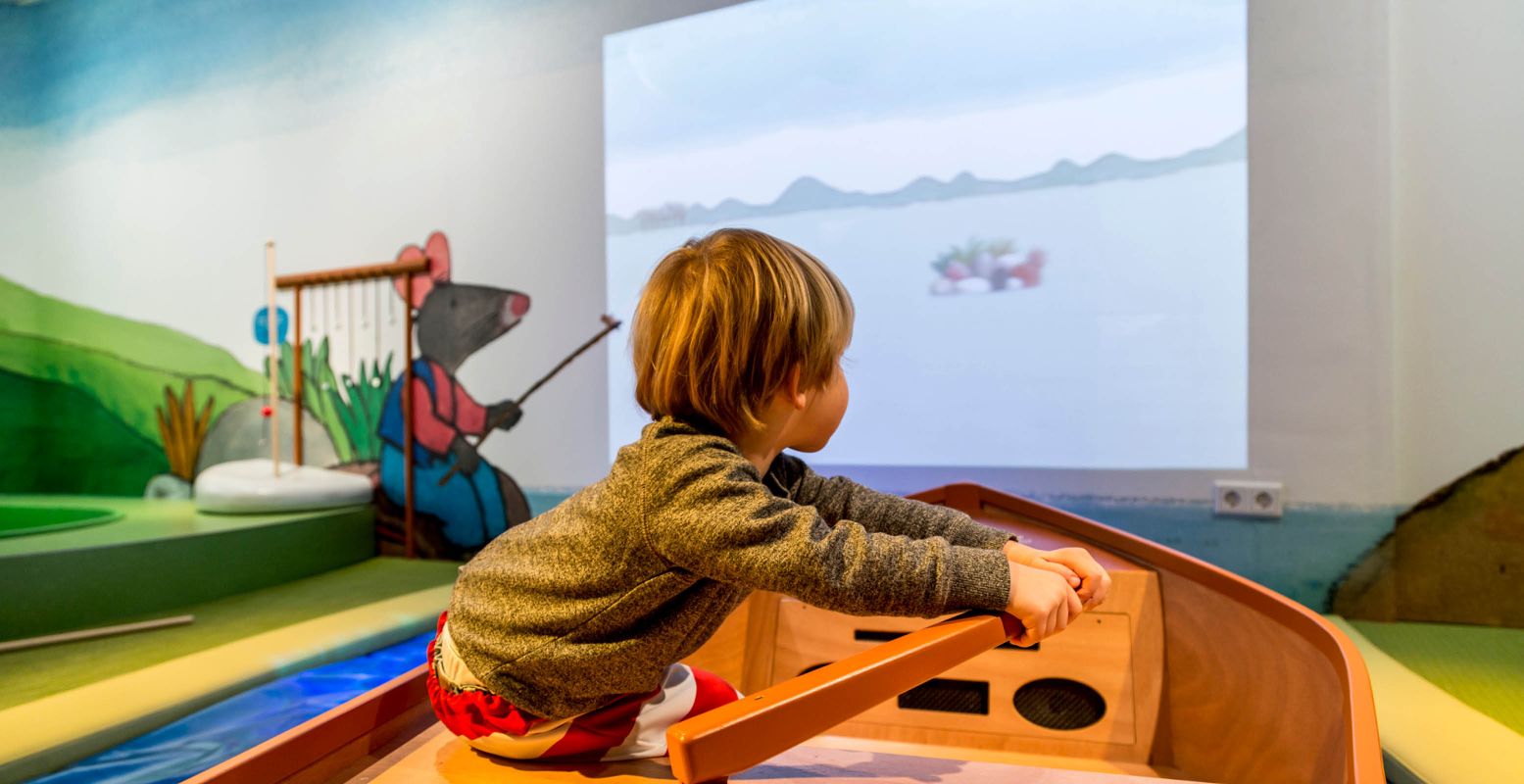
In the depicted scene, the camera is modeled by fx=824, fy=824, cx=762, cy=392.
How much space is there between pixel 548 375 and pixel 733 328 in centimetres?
181

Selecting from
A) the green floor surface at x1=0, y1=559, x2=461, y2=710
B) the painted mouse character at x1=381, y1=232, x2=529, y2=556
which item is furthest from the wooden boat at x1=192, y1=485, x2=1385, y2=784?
the painted mouse character at x1=381, y1=232, x2=529, y2=556

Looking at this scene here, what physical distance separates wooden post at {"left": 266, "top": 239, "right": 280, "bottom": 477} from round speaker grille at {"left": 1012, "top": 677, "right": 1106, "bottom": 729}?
2297 millimetres

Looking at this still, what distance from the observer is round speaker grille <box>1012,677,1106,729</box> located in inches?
46.0

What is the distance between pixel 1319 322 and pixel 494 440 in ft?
6.92

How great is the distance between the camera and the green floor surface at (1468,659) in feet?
4.03

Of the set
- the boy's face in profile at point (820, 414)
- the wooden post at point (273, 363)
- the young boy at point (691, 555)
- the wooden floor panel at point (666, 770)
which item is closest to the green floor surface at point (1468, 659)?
the wooden floor panel at point (666, 770)

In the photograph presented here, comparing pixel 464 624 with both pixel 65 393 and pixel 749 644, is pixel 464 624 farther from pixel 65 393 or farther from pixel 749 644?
pixel 65 393

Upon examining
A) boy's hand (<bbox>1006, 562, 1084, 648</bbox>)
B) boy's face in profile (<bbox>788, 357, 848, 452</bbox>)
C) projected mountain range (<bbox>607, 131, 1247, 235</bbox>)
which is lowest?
boy's hand (<bbox>1006, 562, 1084, 648</bbox>)

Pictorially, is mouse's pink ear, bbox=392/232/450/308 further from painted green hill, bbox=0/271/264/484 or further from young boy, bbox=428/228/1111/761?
young boy, bbox=428/228/1111/761

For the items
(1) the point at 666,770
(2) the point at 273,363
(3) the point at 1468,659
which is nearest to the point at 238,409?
(2) the point at 273,363

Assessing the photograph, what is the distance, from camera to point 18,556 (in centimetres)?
177

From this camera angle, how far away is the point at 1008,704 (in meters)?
1.19

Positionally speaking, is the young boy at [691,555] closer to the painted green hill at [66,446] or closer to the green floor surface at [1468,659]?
the green floor surface at [1468,659]

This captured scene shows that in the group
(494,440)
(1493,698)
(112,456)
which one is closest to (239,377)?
(112,456)
